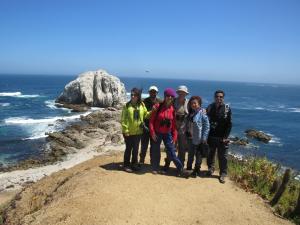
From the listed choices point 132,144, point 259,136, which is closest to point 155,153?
point 132,144

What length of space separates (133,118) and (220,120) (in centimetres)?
248

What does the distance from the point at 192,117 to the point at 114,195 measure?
10.2 feet

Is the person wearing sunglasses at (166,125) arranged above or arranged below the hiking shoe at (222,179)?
above

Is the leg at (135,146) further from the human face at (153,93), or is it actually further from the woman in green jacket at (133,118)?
the human face at (153,93)

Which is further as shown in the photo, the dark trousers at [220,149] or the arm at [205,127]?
the dark trousers at [220,149]

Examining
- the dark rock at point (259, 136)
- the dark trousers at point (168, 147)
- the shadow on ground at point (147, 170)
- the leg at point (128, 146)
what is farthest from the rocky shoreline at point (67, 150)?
the dark rock at point (259, 136)

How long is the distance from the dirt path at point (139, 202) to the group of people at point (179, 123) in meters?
0.75

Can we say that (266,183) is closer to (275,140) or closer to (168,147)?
(168,147)

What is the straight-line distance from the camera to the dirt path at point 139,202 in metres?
7.68

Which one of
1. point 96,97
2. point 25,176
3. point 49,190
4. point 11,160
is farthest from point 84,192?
point 96,97

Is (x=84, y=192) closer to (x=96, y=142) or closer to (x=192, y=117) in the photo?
(x=192, y=117)

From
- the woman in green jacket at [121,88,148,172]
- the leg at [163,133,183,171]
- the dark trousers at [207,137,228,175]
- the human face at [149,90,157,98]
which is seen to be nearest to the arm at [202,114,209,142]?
the dark trousers at [207,137,228,175]

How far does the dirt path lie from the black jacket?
150 cm

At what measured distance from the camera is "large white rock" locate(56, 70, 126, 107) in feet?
172
